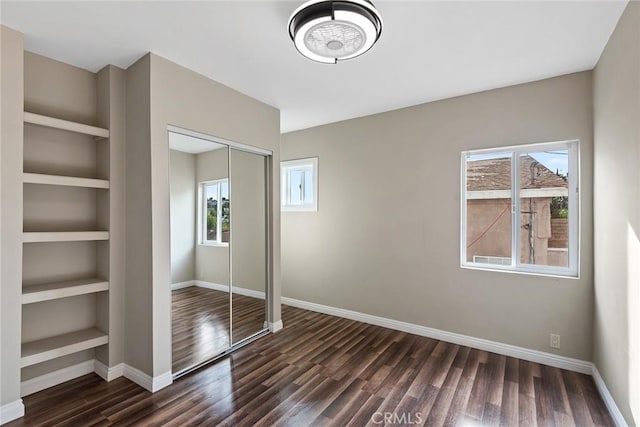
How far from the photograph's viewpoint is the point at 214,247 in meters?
3.01

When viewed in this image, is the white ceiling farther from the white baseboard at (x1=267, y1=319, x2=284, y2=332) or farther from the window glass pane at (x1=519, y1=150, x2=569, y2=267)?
the white baseboard at (x1=267, y1=319, x2=284, y2=332)

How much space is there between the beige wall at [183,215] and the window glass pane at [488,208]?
2909 millimetres

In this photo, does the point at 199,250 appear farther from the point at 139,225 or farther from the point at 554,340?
the point at 554,340

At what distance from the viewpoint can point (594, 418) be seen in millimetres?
2092

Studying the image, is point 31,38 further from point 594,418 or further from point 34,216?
point 594,418

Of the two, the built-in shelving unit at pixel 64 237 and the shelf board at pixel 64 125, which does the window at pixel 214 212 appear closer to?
the built-in shelving unit at pixel 64 237

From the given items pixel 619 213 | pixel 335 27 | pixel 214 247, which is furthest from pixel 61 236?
pixel 619 213

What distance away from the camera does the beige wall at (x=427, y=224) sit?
2.77 meters

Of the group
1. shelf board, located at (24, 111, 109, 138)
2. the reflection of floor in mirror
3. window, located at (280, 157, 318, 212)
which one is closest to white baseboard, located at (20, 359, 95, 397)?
the reflection of floor in mirror

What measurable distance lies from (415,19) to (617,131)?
63.5 inches

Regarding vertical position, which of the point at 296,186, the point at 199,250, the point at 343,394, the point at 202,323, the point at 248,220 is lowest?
the point at 343,394

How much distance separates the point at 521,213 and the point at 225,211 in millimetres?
3048

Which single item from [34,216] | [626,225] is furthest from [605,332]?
[34,216]

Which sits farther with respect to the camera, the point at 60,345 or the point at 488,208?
the point at 488,208
